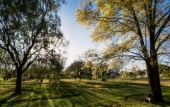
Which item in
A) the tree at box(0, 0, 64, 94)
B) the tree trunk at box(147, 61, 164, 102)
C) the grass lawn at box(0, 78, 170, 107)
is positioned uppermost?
the tree at box(0, 0, 64, 94)

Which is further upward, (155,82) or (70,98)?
(155,82)

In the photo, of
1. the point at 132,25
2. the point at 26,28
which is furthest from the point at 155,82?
the point at 26,28

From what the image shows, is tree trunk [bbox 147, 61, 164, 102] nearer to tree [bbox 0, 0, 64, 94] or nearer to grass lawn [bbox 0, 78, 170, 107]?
grass lawn [bbox 0, 78, 170, 107]

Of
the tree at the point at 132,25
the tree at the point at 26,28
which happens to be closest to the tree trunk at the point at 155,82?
the tree at the point at 132,25

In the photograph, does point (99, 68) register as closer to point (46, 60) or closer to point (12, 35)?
point (46, 60)

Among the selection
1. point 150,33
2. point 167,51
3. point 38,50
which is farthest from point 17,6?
point 167,51

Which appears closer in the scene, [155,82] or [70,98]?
[155,82]

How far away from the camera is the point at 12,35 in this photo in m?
35.1

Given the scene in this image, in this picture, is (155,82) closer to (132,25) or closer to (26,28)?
(132,25)

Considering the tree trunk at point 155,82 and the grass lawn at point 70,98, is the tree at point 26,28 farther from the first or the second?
the tree trunk at point 155,82

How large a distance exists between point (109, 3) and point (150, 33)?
5.78 meters

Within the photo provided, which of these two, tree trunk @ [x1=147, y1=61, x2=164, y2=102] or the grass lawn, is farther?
tree trunk @ [x1=147, y1=61, x2=164, y2=102]

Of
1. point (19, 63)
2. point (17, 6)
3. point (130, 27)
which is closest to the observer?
point (130, 27)

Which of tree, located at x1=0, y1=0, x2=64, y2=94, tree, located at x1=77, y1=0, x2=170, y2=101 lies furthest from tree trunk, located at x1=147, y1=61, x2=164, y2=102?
tree, located at x1=0, y1=0, x2=64, y2=94
